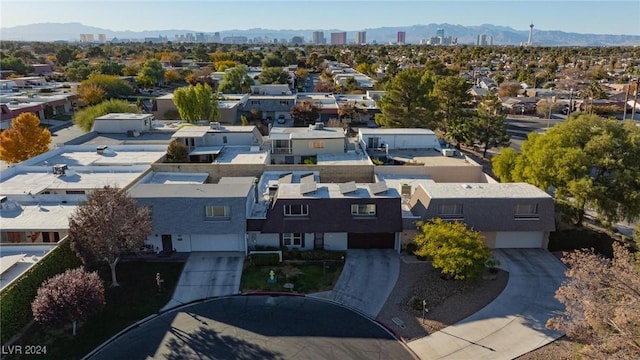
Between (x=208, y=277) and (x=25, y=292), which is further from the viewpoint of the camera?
(x=208, y=277)

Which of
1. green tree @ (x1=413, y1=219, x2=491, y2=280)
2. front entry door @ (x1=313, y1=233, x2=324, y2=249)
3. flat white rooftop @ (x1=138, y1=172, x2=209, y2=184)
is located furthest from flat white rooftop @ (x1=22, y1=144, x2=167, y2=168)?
green tree @ (x1=413, y1=219, x2=491, y2=280)

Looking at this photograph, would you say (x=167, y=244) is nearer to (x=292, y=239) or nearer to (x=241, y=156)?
(x=292, y=239)

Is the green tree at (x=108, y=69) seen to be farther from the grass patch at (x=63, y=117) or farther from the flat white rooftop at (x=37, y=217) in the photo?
the flat white rooftop at (x=37, y=217)

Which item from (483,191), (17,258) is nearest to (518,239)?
(483,191)

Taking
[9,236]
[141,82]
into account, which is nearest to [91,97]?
[141,82]

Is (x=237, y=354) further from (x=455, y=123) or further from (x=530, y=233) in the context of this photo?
(x=455, y=123)

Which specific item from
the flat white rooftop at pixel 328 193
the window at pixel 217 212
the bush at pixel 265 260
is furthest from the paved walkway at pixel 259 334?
the flat white rooftop at pixel 328 193
